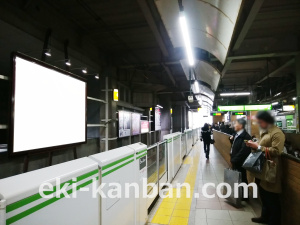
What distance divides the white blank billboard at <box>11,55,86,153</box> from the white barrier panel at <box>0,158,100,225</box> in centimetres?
161

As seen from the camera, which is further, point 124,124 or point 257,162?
point 124,124

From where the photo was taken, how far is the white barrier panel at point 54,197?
3.56 ft

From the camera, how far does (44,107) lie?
3322mm

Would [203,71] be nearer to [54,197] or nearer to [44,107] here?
[44,107]

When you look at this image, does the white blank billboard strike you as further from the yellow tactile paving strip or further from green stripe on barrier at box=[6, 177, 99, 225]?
the yellow tactile paving strip

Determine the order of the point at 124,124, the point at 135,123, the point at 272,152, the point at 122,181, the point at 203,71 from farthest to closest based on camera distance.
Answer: the point at 135,123
the point at 203,71
the point at 124,124
the point at 272,152
the point at 122,181

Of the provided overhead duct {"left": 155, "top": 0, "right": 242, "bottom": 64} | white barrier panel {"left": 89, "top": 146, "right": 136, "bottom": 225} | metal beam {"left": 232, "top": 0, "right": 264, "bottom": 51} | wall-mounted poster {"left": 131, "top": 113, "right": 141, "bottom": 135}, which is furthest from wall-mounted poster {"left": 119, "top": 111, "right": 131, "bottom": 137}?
white barrier panel {"left": 89, "top": 146, "right": 136, "bottom": 225}

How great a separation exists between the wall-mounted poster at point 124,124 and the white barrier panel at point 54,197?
19.0 ft

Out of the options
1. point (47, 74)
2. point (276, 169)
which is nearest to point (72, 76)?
point (47, 74)

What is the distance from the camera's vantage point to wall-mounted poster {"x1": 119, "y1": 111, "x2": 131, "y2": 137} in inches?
301

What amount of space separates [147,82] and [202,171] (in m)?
4.54

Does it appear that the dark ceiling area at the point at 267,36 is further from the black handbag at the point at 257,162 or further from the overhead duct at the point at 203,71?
the black handbag at the point at 257,162

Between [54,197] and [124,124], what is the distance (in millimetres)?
6665

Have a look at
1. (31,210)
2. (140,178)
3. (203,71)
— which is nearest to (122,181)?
(140,178)
